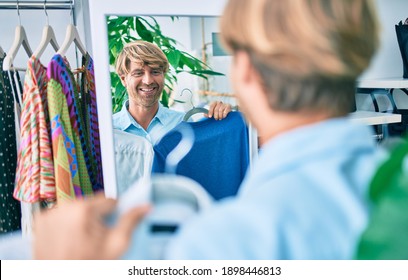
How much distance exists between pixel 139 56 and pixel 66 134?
240mm

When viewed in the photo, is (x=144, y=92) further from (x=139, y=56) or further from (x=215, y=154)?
(x=215, y=154)

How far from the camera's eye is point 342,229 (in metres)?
0.45

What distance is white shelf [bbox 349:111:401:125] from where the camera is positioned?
1.32m

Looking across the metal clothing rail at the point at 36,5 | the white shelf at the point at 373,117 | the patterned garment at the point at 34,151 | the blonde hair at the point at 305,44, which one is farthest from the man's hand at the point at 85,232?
the white shelf at the point at 373,117

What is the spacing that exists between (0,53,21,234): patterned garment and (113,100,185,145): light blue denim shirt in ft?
0.90

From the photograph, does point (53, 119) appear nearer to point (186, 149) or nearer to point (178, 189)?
point (186, 149)

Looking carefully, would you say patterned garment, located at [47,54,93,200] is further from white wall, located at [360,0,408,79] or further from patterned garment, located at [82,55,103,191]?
white wall, located at [360,0,408,79]

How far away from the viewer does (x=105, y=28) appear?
0.97 meters

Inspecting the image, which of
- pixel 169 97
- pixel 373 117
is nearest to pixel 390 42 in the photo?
A: pixel 373 117

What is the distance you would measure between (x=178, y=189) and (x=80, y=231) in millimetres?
115

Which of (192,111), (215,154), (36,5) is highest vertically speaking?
(36,5)

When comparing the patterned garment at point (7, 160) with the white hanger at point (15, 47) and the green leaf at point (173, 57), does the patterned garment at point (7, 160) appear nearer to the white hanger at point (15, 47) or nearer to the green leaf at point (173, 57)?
the white hanger at point (15, 47)

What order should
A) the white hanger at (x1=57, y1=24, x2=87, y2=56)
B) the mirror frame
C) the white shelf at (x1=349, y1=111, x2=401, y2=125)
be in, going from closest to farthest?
the mirror frame → the white hanger at (x1=57, y1=24, x2=87, y2=56) → the white shelf at (x1=349, y1=111, x2=401, y2=125)

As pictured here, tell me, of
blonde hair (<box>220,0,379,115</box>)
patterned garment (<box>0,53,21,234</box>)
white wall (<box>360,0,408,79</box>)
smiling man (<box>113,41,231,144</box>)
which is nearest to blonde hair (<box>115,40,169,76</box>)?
smiling man (<box>113,41,231,144</box>)
